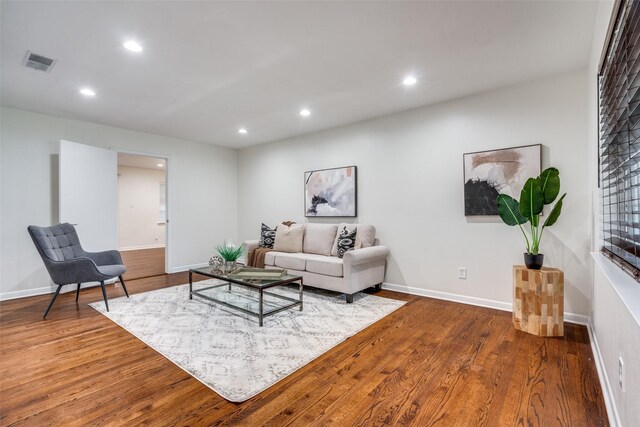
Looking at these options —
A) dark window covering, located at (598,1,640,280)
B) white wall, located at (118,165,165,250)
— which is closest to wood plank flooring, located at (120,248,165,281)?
white wall, located at (118,165,165,250)

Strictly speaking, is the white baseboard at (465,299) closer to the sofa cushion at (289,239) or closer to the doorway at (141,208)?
the sofa cushion at (289,239)

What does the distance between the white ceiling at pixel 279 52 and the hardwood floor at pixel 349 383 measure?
95.7 inches

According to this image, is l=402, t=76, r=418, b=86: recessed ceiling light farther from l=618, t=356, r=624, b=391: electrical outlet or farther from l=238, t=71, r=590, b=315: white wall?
l=618, t=356, r=624, b=391: electrical outlet

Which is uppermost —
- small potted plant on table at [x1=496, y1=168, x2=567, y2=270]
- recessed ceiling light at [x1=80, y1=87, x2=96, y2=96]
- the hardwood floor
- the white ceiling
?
the white ceiling

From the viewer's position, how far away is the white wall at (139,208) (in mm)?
8508

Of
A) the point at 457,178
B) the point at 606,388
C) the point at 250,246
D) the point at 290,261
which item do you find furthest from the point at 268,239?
the point at 606,388

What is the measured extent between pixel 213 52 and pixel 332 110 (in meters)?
1.80

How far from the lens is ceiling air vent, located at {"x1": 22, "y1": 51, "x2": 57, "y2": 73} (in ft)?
8.46

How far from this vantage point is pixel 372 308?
11.0 ft

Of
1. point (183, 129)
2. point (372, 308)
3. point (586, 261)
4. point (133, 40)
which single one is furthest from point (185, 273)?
point (586, 261)

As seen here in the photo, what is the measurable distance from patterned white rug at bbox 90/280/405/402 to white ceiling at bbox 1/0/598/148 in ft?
7.94

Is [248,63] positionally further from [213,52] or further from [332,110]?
[332,110]

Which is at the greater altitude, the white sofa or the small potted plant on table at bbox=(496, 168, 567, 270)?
the small potted plant on table at bbox=(496, 168, 567, 270)

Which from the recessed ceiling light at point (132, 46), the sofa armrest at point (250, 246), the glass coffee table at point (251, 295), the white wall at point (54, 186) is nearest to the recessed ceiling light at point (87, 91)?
the recessed ceiling light at point (132, 46)
